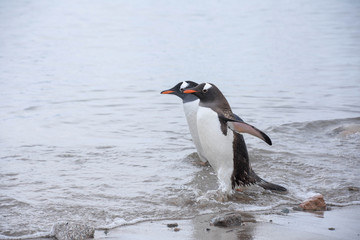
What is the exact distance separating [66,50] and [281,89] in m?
8.14

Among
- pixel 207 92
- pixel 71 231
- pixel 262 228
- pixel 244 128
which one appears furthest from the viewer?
pixel 207 92

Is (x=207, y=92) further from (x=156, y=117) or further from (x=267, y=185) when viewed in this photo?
(x=156, y=117)

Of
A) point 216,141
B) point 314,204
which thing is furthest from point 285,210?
point 216,141

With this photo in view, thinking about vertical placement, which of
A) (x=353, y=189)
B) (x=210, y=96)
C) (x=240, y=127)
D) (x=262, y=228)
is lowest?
(x=353, y=189)

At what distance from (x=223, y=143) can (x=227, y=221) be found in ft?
3.42

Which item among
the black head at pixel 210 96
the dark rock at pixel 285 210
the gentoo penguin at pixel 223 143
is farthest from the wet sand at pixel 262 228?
the black head at pixel 210 96

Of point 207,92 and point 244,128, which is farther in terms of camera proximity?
point 207,92

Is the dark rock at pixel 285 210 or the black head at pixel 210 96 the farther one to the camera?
the black head at pixel 210 96

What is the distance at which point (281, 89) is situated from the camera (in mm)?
10578

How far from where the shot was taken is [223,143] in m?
4.95

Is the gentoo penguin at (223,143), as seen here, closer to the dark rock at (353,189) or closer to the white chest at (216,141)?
the white chest at (216,141)

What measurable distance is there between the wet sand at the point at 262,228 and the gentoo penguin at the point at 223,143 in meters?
0.62

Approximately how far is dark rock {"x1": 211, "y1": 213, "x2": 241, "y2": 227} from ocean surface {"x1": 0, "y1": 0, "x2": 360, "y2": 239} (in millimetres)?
410

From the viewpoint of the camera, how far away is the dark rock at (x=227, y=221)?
403 cm
